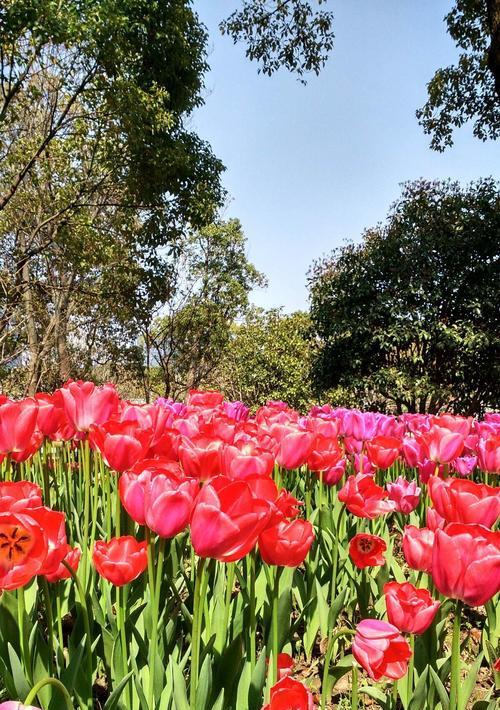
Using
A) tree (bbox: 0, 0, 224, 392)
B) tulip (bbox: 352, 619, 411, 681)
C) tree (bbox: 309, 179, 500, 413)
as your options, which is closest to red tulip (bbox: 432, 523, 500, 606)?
tulip (bbox: 352, 619, 411, 681)

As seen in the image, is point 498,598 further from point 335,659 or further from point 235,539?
point 235,539

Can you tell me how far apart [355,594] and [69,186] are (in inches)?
383

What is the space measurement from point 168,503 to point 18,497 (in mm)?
367

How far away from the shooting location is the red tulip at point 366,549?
55.6 inches

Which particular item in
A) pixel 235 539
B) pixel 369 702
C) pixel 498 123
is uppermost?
pixel 498 123

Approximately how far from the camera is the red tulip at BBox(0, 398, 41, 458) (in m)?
1.46

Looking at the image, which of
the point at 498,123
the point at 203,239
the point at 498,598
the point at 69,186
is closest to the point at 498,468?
the point at 498,598

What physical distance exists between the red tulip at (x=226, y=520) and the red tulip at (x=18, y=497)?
344 mm

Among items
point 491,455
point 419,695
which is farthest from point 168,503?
point 491,455

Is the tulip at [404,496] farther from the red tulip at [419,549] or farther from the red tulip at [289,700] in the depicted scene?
the red tulip at [289,700]

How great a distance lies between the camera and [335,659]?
1.72 m

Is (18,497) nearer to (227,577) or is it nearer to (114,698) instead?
(114,698)

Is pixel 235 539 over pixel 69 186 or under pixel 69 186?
under

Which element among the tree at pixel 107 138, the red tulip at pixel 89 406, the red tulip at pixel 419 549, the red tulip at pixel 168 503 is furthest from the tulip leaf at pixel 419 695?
the tree at pixel 107 138
